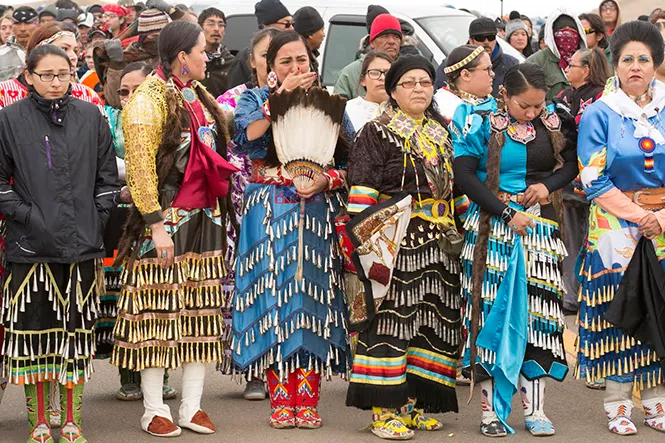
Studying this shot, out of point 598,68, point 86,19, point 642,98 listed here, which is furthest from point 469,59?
point 86,19

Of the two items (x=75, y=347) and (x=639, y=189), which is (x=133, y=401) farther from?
(x=639, y=189)

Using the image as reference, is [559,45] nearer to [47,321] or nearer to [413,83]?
[413,83]

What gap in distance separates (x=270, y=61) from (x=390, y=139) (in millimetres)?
851

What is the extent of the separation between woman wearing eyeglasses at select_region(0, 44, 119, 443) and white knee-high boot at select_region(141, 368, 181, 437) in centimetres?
34

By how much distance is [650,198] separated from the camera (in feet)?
20.7

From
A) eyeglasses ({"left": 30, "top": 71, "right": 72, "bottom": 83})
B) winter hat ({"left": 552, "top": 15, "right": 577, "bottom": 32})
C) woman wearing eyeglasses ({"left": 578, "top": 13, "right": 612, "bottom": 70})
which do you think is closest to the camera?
eyeglasses ({"left": 30, "top": 71, "right": 72, "bottom": 83})

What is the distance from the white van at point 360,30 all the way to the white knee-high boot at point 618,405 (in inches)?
218

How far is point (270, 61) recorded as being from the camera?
6.48 meters

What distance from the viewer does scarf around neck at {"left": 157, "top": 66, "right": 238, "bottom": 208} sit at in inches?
244

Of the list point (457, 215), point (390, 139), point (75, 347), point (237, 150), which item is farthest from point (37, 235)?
point (457, 215)

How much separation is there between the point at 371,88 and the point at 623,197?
1.99 metres

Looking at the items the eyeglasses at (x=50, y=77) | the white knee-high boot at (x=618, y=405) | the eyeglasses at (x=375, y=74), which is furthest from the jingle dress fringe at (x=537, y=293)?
the eyeglasses at (x=50, y=77)

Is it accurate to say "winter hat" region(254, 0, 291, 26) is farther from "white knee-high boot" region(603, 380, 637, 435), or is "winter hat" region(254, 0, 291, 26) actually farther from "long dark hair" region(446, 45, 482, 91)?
"white knee-high boot" region(603, 380, 637, 435)

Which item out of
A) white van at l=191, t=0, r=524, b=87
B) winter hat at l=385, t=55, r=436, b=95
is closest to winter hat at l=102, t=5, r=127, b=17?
white van at l=191, t=0, r=524, b=87
